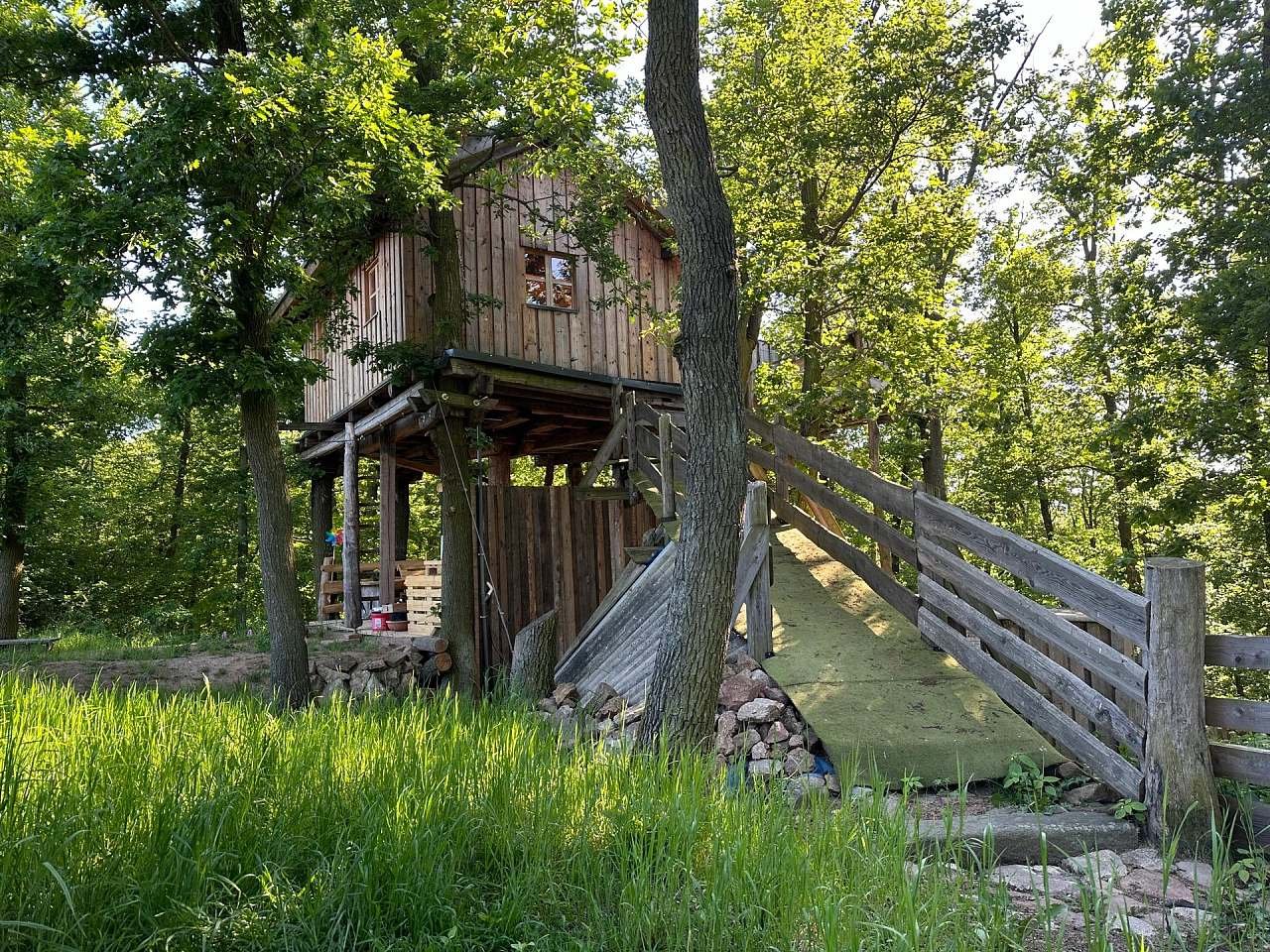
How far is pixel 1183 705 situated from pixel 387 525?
11.4 meters

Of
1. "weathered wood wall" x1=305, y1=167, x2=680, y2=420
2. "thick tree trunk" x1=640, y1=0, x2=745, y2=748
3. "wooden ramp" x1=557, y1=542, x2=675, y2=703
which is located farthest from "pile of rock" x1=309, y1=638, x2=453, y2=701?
"thick tree trunk" x1=640, y1=0, x2=745, y2=748

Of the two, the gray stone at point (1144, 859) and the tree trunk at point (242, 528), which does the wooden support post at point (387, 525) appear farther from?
the gray stone at point (1144, 859)

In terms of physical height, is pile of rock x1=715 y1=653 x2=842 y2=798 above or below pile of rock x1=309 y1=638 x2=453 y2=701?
above

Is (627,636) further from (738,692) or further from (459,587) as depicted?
(459,587)

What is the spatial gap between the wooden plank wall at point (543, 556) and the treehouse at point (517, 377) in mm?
15

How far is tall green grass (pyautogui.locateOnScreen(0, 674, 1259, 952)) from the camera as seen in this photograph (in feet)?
7.22

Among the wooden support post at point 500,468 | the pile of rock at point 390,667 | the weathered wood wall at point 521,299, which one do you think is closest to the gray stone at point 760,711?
the pile of rock at point 390,667

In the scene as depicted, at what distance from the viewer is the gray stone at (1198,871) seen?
148 inches

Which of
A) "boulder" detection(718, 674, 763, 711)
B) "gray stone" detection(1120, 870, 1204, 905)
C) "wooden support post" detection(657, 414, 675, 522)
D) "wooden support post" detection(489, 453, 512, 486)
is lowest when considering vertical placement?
"gray stone" detection(1120, 870, 1204, 905)

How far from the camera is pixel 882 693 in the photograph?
18.9 feet

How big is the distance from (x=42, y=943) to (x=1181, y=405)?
12.0 metres

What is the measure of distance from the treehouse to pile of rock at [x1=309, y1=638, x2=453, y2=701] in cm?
67

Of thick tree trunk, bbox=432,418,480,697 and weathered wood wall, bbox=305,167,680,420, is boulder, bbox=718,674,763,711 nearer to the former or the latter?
thick tree trunk, bbox=432,418,480,697

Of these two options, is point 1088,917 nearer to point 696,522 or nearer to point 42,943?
point 42,943
